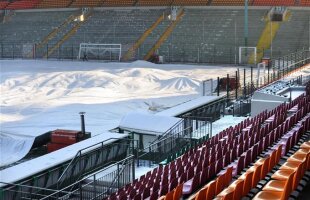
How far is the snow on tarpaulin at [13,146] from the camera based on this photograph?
49.4 ft

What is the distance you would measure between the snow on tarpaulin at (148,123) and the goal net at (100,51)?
23526mm

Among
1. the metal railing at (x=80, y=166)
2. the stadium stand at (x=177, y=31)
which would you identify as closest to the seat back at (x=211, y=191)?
the metal railing at (x=80, y=166)

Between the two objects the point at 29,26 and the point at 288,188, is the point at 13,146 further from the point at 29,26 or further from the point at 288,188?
the point at 29,26

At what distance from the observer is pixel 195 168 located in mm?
10695

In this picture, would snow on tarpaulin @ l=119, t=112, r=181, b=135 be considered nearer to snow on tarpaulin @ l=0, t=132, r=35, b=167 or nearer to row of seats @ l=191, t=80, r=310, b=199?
snow on tarpaulin @ l=0, t=132, r=35, b=167

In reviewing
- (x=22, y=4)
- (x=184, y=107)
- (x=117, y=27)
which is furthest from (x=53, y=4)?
(x=184, y=107)

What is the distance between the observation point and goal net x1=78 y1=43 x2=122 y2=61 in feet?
130

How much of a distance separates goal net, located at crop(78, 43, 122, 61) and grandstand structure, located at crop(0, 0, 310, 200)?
18cm

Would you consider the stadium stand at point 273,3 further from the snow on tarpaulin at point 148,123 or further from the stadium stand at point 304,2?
the snow on tarpaulin at point 148,123

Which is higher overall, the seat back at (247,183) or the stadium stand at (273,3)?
the stadium stand at (273,3)

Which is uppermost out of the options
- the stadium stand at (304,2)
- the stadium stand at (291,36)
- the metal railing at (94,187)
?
the stadium stand at (304,2)

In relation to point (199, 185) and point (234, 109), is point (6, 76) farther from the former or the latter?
point (199, 185)

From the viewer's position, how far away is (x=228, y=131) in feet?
47.8

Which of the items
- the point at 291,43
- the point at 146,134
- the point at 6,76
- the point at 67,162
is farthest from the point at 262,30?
the point at 67,162
